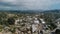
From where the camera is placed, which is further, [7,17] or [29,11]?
[7,17]

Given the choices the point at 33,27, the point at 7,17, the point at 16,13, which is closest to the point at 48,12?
the point at 33,27

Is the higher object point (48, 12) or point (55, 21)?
point (48, 12)

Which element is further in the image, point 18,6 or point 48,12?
point 18,6

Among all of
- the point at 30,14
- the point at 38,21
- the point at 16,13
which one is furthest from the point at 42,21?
the point at 16,13

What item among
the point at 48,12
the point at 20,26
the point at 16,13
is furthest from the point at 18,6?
the point at 48,12

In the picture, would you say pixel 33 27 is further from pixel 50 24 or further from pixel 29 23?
pixel 50 24

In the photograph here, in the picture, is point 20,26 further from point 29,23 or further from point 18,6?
point 18,6

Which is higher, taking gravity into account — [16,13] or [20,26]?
[16,13]
